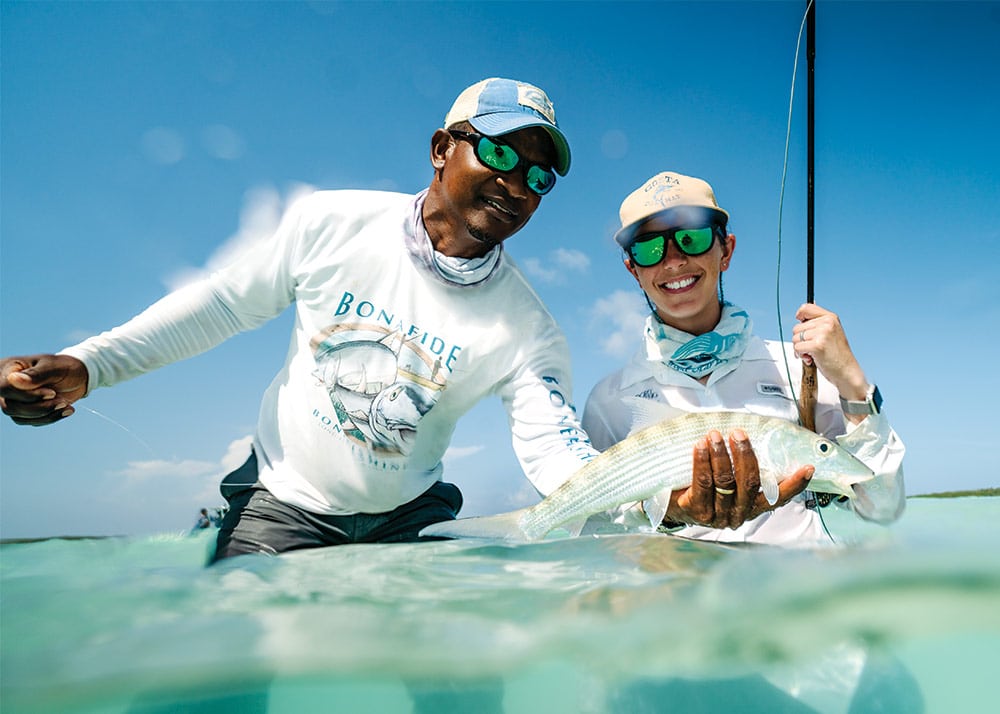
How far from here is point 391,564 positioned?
307cm

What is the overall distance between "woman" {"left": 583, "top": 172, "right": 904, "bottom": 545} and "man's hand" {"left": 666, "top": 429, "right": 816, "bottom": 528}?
6cm

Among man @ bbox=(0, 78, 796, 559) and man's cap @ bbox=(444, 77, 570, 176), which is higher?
man's cap @ bbox=(444, 77, 570, 176)

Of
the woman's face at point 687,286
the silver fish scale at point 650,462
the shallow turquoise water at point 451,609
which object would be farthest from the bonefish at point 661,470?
the woman's face at point 687,286

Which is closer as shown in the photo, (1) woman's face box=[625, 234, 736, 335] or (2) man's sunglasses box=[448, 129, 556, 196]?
(2) man's sunglasses box=[448, 129, 556, 196]

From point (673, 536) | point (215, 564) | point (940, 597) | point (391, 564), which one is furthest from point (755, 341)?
point (215, 564)

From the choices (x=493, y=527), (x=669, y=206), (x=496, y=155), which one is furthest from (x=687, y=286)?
(x=493, y=527)

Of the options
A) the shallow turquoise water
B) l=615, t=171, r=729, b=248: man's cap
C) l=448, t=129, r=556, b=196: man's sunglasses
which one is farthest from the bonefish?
l=448, t=129, r=556, b=196: man's sunglasses

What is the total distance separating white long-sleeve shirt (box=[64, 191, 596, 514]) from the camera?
2941 mm

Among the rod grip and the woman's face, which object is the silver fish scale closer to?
the rod grip

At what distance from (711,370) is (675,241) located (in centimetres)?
79

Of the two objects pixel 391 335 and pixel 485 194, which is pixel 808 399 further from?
pixel 391 335

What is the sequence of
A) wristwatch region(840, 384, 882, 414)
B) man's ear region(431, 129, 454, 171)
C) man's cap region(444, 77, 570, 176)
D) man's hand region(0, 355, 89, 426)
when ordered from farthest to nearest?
man's ear region(431, 129, 454, 171) → man's cap region(444, 77, 570, 176) → wristwatch region(840, 384, 882, 414) → man's hand region(0, 355, 89, 426)

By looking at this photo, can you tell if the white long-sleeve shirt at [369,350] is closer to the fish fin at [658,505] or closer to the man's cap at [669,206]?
the fish fin at [658,505]

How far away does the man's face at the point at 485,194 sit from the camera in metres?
2.98
